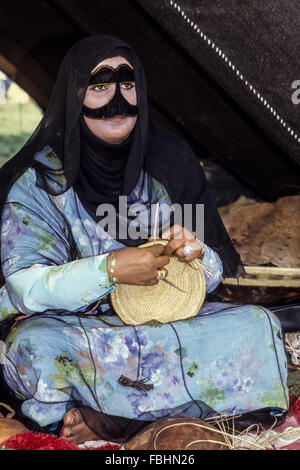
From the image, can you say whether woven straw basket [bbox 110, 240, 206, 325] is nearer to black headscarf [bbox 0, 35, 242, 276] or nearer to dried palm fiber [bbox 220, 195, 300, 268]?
black headscarf [bbox 0, 35, 242, 276]

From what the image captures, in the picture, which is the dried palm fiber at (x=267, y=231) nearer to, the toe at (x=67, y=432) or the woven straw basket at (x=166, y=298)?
the woven straw basket at (x=166, y=298)

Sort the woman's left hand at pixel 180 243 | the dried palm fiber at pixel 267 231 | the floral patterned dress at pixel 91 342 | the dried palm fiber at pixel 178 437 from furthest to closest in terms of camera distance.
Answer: the dried palm fiber at pixel 267 231 < the woman's left hand at pixel 180 243 < the floral patterned dress at pixel 91 342 < the dried palm fiber at pixel 178 437

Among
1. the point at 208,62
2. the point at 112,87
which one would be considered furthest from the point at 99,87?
the point at 208,62

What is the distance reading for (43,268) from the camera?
6.84 feet

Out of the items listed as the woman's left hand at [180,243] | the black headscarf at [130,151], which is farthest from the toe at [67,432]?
the black headscarf at [130,151]

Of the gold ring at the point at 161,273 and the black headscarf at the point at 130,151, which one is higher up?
the black headscarf at the point at 130,151

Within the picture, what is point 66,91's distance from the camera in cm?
224

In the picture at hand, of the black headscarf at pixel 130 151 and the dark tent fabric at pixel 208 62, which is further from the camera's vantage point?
the dark tent fabric at pixel 208 62

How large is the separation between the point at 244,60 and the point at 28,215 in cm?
128

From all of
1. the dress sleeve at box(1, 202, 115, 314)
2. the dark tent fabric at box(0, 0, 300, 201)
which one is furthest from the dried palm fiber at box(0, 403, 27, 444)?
the dark tent fabric at box(0, 0, 300, 201)

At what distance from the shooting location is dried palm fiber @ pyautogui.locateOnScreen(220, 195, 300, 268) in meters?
3.62

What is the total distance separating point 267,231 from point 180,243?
173cm

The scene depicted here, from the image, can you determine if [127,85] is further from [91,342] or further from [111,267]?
[91,342]

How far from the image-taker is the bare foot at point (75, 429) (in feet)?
6.56
